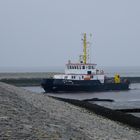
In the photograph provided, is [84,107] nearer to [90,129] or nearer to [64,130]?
[90,129]

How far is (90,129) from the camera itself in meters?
15.8

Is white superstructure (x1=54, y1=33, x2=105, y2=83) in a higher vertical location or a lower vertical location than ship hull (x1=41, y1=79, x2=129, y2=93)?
higher

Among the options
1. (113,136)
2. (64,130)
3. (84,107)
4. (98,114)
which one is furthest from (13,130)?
(84,107)

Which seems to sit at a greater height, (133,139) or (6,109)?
(6,109)

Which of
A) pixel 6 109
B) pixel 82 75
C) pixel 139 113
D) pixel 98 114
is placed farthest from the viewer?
pixel 82 75

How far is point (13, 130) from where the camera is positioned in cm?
1163

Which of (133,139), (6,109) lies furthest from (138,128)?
(6,109)

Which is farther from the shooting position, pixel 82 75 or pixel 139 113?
pixel 82 75

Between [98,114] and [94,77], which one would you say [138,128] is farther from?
[94,77]

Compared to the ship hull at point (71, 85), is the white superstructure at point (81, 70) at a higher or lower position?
higher

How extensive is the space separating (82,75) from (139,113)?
1188 inches

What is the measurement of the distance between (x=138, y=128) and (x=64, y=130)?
6809 mm

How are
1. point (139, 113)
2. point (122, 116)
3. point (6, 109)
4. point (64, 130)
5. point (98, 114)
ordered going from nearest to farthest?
point (64, 130) < point (6, 109) < point (122, 116) < point (98, 114) < point (139, 113)

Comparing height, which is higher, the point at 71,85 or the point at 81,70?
the point at 81,70
